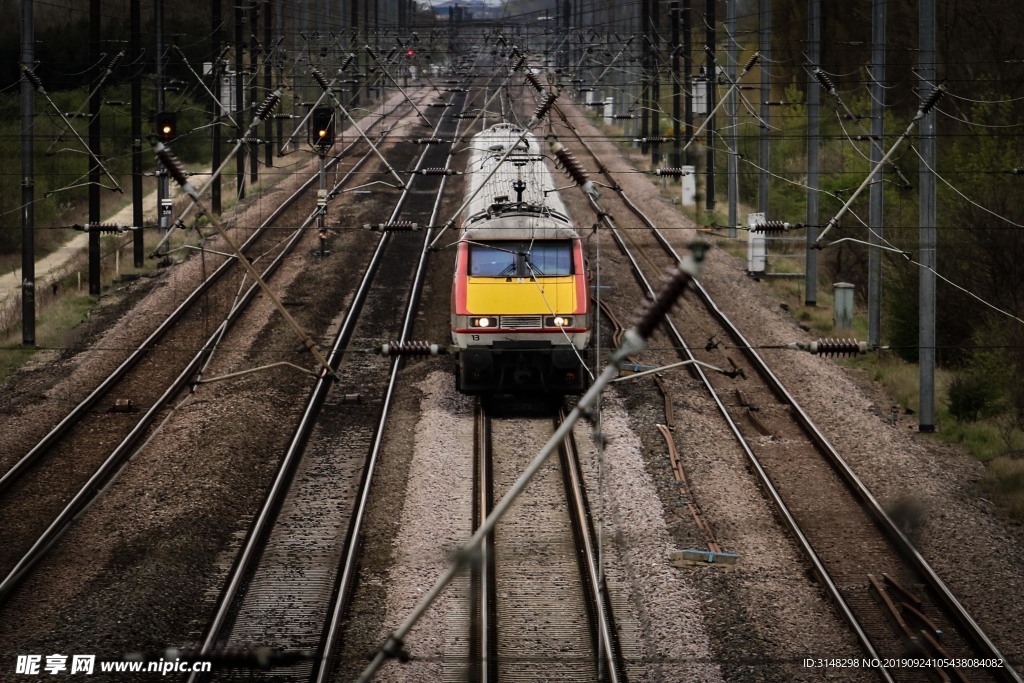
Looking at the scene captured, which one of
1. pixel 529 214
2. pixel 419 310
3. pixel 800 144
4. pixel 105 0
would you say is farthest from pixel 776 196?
pixel 105 0

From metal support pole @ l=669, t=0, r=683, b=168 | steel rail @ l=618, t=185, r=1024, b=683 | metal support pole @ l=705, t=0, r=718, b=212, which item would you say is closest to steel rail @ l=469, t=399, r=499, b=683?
steel rail @ l=618, t=185, r=1024, b=683

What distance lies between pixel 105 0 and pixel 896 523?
57965 mm

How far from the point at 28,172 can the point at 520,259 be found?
10213 mm

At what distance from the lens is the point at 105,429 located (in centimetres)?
1866

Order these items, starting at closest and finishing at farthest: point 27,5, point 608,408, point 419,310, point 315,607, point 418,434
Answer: point 315,607
point 418,434
point 608,408
point 27,5
point 419,310

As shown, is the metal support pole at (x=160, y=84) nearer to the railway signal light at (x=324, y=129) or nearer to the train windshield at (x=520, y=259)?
the railway signal light at (x=324, y=129)

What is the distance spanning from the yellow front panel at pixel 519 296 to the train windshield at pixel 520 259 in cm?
15

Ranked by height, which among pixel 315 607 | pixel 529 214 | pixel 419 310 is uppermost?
pixel 529 214

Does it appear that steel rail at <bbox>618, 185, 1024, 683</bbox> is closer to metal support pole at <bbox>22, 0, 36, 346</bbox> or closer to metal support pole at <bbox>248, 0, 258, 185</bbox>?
metal support pole at <bbox>22, 0, 36, 346</bbox>

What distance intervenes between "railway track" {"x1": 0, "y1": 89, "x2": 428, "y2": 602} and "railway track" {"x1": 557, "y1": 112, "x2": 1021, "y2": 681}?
290 inches

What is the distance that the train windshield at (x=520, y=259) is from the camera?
61.8 feet

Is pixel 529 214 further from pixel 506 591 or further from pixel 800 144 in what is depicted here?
pixel 800 144

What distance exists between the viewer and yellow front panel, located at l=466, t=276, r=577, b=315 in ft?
60.1

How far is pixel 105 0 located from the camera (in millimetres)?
63406
